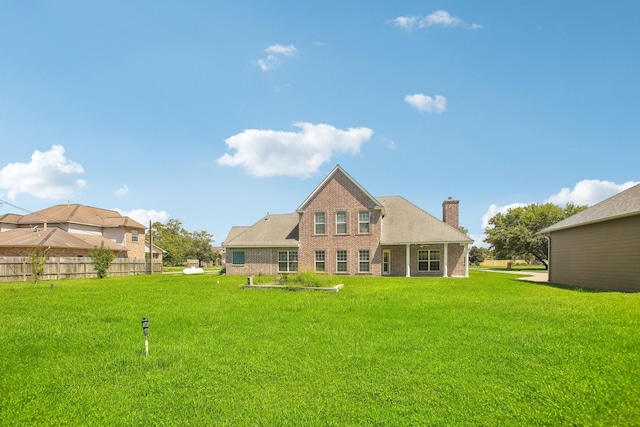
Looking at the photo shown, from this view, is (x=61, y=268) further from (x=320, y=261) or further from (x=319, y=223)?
(x=319, y=223)

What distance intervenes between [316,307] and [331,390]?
6.53 meters

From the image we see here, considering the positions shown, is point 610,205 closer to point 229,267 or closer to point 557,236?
point 557,236

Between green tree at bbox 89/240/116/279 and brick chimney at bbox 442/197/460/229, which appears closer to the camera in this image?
brick chimney at bbox 442/197/460/229

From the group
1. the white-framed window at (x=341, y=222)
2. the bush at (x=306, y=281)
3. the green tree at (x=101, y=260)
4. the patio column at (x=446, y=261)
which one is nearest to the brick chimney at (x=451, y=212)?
the patio column at (x=446, y=261)

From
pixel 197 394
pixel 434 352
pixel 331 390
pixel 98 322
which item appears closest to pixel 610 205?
pixel 434 352

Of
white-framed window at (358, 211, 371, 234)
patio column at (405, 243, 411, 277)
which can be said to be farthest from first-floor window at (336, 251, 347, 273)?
patio column at (405, 243, 411, 277)

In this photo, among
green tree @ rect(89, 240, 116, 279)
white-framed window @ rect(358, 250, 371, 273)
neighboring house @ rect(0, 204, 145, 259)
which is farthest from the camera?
neighboring house @ rect(0, 204, 145, 259)

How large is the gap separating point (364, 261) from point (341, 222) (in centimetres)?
347

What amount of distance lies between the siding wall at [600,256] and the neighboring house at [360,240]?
19.1 ft

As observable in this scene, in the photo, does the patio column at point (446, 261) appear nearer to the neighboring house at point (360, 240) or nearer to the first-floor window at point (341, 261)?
the neighboring house at point (360, 240)

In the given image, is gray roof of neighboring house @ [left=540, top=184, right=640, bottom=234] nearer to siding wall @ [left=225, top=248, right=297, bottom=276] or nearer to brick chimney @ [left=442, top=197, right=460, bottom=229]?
brick chimney @ [left=442, top=197, right=460, bottom=229]

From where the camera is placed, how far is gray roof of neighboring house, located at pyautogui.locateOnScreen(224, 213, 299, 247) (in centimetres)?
2970

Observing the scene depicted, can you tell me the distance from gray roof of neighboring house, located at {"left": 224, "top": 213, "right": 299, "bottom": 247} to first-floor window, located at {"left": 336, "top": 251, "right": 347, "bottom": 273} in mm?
3539

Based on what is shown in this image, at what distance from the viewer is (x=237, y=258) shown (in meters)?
30.9
